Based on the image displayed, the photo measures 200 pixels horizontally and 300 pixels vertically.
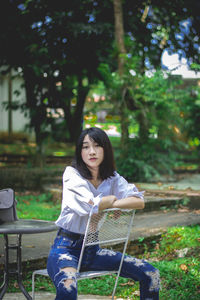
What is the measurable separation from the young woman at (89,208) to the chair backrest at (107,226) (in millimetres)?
56

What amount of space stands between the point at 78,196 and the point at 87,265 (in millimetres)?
470

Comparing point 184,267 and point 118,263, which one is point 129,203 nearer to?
point 118,263

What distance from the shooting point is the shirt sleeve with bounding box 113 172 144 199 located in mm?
2961

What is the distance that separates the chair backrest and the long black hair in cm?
33

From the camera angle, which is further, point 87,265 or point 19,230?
point 19,230

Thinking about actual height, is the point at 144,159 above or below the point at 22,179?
above

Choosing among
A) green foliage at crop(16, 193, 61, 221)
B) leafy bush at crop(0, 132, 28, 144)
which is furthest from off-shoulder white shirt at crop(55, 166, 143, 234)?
leafy bush at crop(0, 132, 28, 144)

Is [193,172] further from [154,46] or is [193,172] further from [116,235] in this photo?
[116,235]

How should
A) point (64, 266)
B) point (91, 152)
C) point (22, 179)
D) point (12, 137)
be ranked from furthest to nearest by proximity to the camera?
point (12, 137)
point (22, 179)
point (91, 152)
point (64, 266)

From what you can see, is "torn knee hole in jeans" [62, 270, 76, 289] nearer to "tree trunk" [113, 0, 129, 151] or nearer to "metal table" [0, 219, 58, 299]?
"metal table" [0, 219, 58, 299]

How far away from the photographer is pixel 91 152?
2973 millimetres

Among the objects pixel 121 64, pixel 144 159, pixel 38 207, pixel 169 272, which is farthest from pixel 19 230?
pixel 121 64

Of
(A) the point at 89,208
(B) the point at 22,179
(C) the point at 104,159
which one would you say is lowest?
(B) the point at 22,179

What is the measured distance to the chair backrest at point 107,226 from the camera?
2.70 metres
